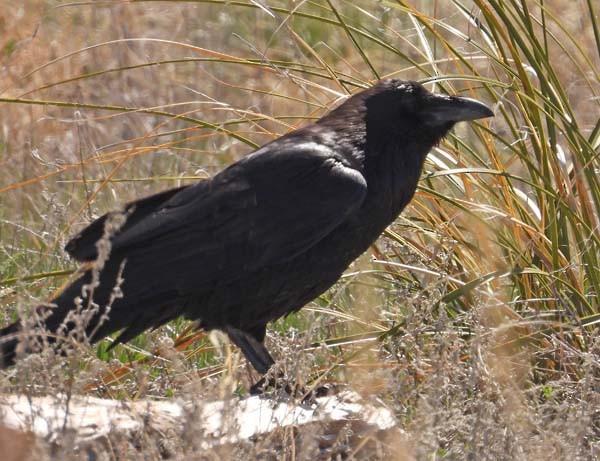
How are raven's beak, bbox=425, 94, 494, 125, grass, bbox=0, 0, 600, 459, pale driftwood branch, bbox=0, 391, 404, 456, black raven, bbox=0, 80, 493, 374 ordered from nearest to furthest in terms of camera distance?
pale driftwood branch, bbox=0, 391, 404, 456 → grass, bbox=0, 0, 600, 459 → black raven, bbox=0, 80, 493, 374 → raven's beak, bbox=425, 94, 494, 125

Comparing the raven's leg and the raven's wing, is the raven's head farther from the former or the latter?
the raven's leg

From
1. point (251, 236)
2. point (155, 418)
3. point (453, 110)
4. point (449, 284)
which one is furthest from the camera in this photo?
point (449, 284)

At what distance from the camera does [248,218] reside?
4.20 m

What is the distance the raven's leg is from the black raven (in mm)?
101

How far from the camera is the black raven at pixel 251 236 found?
4109mm

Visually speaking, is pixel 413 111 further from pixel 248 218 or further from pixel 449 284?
pixel 248 218

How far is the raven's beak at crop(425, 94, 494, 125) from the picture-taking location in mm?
4363

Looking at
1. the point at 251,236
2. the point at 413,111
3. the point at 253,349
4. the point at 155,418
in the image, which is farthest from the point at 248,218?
the point at 155,418

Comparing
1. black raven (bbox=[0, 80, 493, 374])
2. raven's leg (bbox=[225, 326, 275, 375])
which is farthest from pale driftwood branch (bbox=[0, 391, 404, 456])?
raven's leg (bbox=[225, 326, 275, 375])

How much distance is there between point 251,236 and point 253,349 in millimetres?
502

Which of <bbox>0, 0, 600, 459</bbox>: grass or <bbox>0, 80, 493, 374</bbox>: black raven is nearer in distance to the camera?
<bbox>0, 0, 600, 459</bbox>: grass

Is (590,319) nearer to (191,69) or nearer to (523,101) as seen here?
(523,101)

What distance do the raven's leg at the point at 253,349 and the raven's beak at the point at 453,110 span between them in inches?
40.2

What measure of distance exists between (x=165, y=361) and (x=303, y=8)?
492 cm
